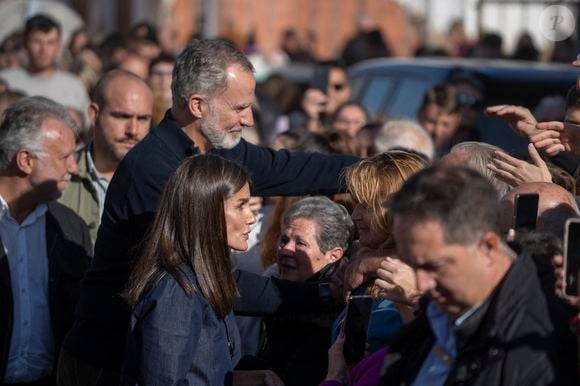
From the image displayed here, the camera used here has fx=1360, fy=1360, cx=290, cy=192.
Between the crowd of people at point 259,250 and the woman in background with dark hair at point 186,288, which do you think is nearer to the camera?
the crowd of people at point 259,250

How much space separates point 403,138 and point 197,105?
2.84 meters

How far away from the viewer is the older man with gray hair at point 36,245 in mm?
6453

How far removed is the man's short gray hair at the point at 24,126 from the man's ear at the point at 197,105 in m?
1.37

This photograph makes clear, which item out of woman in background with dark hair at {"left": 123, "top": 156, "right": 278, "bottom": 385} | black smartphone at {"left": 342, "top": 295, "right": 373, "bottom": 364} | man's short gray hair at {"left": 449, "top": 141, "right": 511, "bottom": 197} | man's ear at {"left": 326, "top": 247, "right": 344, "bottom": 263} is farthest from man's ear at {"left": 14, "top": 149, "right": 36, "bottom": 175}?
black smartphone at {"left": 342, "top": 295, "right": 373, "bottom": 364}

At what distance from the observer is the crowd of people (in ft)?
12.1

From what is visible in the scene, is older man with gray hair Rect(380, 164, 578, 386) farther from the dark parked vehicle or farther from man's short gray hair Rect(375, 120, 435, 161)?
the dark parked vehicle

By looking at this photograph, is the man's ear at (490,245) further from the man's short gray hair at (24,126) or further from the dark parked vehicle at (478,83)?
the dark parked vehicle at (478,83)

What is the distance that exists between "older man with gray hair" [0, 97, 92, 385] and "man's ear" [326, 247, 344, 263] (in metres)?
1.38

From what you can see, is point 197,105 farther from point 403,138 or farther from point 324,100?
point 324,100

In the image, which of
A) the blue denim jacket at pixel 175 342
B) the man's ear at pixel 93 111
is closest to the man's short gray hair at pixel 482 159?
the blue denim jacket at pixel 175 342

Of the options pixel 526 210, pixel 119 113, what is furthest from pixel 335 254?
pixel 119 113

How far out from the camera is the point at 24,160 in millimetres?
6797

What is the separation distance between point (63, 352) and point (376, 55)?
12.2 meters

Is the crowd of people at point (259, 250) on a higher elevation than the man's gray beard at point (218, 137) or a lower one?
lower
